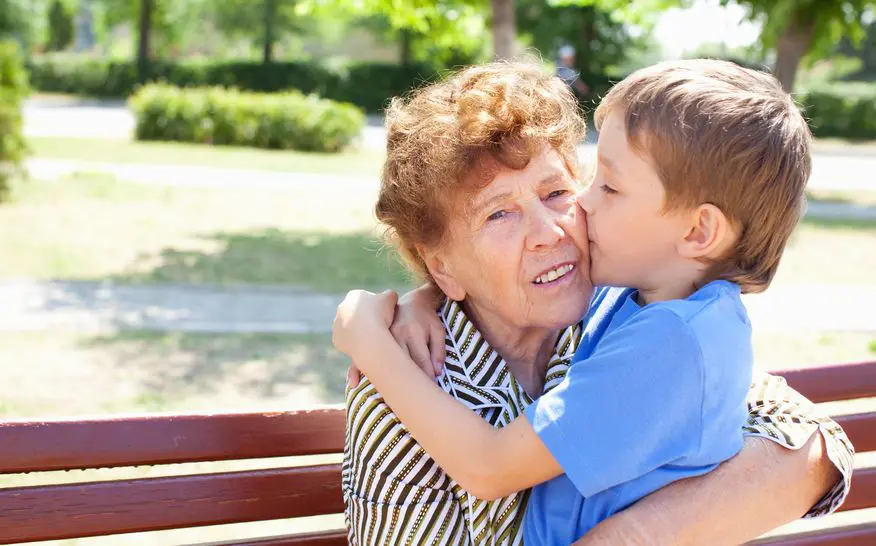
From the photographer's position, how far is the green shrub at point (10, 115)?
13031 mm

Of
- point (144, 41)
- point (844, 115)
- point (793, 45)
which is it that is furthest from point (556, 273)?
point (144, 41)

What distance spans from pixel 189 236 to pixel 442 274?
9271 mm

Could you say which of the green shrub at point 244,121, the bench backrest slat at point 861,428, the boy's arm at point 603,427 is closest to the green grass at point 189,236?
the bench backrest slat at point 861,428

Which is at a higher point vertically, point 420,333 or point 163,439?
point 420,333

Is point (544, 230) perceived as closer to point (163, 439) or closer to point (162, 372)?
point (163, 439)

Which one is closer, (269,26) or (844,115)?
(844,115)

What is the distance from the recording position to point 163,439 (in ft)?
7.04

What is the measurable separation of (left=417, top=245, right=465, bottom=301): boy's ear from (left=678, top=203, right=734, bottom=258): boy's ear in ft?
1.67

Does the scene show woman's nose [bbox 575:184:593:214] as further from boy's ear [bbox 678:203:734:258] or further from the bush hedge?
the bush hedge

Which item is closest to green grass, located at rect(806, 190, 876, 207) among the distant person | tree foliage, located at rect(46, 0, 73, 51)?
the distant person

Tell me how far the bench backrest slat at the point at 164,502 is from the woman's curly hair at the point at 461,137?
0.66 m

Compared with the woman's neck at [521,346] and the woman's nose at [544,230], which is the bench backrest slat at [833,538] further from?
the woman's nose at [544,230]

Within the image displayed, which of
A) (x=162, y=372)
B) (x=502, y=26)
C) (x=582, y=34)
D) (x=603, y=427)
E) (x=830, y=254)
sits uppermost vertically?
(x=603, y=427)

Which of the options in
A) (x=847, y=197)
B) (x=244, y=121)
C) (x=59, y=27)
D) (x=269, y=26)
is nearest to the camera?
(x=847, y=197)
